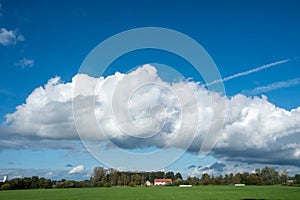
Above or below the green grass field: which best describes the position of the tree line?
above

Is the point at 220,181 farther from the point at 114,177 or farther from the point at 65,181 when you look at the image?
the point at 65,181

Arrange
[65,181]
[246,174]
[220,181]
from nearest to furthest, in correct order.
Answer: [65,181] < [220,181] < [246,174]

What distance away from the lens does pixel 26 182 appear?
143875mm

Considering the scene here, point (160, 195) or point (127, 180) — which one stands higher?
point (127, 180)

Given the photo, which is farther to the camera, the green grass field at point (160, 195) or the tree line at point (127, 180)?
the tree line at point (127, 180)

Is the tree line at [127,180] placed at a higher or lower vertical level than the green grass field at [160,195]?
higher

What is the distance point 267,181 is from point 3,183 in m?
130

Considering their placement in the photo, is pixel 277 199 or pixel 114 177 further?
pixel 114 177

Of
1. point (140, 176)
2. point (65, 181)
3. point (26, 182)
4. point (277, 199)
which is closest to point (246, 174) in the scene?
point (140, 176)

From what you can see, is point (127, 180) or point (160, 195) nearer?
point (160, 195)

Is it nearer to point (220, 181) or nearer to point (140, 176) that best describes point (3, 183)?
point (140, 176)

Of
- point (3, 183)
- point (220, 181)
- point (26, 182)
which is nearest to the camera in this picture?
point (3, 183)

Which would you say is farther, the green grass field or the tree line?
the tree line

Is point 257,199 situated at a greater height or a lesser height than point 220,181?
lesser
